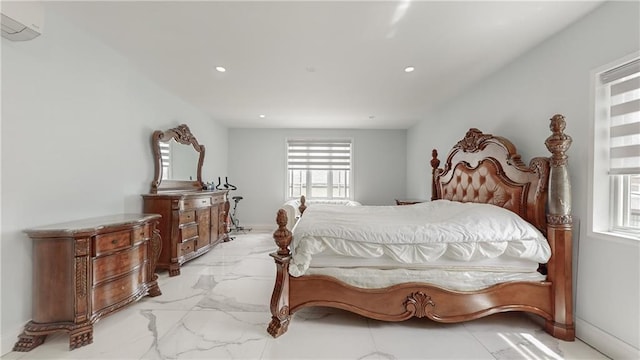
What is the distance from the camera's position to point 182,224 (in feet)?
10.8

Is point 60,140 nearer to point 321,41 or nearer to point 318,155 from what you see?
point 321,41

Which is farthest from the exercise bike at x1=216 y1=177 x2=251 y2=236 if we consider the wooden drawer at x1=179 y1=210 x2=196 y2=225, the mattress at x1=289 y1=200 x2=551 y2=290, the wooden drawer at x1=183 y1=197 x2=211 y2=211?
the mattress at x1=289 y1=200 x2=551 y2=290

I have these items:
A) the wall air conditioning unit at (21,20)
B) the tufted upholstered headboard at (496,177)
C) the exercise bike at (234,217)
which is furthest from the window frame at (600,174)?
the exercise bike at (234,217)

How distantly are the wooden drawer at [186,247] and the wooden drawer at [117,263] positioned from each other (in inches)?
35.7

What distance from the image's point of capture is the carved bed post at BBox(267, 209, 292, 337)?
1.85 meters

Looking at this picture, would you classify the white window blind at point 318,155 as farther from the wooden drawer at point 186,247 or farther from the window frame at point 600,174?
the window frame at point 600,174

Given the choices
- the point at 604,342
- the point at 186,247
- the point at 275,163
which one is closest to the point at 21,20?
the point at 186,247

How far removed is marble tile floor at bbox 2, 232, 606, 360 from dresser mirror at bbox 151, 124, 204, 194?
165 centimetres

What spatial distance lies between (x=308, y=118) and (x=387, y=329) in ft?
12.9

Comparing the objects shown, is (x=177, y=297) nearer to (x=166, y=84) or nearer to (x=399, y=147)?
(x=166, y=84)

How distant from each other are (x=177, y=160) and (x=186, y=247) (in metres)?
1.30

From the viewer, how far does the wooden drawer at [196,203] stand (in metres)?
3.40

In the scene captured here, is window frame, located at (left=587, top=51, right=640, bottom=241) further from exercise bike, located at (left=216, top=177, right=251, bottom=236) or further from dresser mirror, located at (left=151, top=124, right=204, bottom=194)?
exercise bike, located at (left=216, top=177, right=251, bottom=236)

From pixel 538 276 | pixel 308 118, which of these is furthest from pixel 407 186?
pixel 538 276
